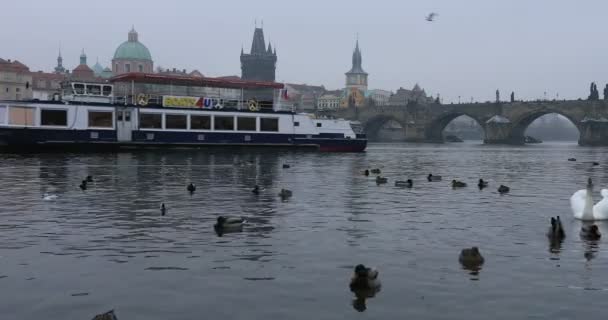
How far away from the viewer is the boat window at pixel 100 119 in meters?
49.5

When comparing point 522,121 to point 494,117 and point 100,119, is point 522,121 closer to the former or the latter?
point 494,117

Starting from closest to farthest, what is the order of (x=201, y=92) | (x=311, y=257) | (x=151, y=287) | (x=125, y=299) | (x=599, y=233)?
(x=125, y=299)
(x=151, y=287)
(x=311, y=257)
(x=599, y=233)
(x=201, y=92)

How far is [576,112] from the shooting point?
122312 millimetres

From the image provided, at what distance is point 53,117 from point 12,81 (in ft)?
418

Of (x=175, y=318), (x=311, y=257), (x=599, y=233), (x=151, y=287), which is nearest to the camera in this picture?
(x=175, y=318)

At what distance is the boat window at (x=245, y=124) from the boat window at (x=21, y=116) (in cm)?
1653

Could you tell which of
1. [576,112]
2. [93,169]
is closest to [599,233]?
[93,169]

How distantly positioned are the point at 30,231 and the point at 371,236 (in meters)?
7.47

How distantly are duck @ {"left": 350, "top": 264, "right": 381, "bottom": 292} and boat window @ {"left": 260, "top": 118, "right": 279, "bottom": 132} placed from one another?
47.3m

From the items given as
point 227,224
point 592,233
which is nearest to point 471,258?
point 592,233

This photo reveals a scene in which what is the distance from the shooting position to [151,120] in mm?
52000

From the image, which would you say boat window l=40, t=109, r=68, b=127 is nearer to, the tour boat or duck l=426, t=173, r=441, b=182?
the tour boat

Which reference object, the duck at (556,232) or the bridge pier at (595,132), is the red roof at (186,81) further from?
the bridge pier at (595,132)

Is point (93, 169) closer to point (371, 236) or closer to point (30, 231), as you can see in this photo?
point (30, 231)
